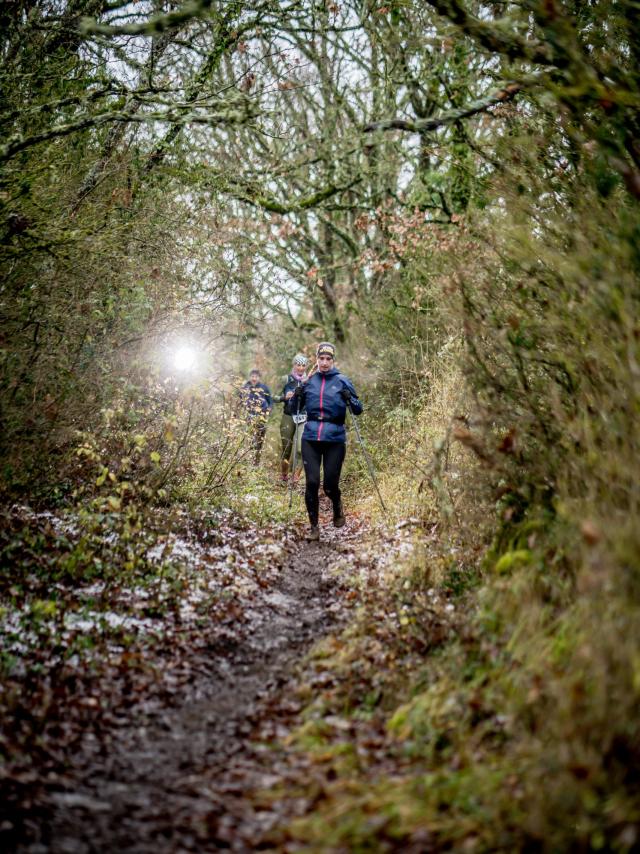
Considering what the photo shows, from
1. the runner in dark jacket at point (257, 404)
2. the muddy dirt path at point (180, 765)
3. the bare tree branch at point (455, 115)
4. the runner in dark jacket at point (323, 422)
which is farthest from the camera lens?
the runner in dark jacket at point (257, 404)

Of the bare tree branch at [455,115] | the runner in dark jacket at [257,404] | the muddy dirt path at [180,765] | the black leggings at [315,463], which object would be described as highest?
the bare tree branch at [455,115]

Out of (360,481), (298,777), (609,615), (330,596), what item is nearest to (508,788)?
(609,615)

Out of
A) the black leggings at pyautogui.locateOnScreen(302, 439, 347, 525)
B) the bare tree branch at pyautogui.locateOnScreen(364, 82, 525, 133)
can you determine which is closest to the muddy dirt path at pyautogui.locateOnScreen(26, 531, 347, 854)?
the black leggings at pyautogui.locateOnScreen(302, 439, 347, 525)

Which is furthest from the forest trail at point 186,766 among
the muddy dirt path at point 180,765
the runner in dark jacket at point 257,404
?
the runner in dark jacket at point 257,404

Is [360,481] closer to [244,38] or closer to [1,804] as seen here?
[244,38]

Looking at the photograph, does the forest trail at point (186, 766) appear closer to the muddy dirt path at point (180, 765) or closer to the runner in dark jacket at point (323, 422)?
the muddy dirt path at point (180, 765)

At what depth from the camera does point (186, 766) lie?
337cm

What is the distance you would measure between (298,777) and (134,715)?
1335mm

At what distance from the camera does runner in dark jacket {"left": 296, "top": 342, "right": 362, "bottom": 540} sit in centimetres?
874

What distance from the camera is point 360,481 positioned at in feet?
40.2

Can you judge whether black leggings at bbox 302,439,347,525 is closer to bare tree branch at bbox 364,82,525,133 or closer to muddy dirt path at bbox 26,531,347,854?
muddy dirt path at bbox 26,531,347,854

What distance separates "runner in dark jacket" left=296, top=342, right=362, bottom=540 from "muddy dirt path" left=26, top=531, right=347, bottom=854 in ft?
11.4

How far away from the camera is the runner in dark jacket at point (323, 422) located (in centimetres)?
874

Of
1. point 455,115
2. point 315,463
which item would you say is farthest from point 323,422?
point 455,115
